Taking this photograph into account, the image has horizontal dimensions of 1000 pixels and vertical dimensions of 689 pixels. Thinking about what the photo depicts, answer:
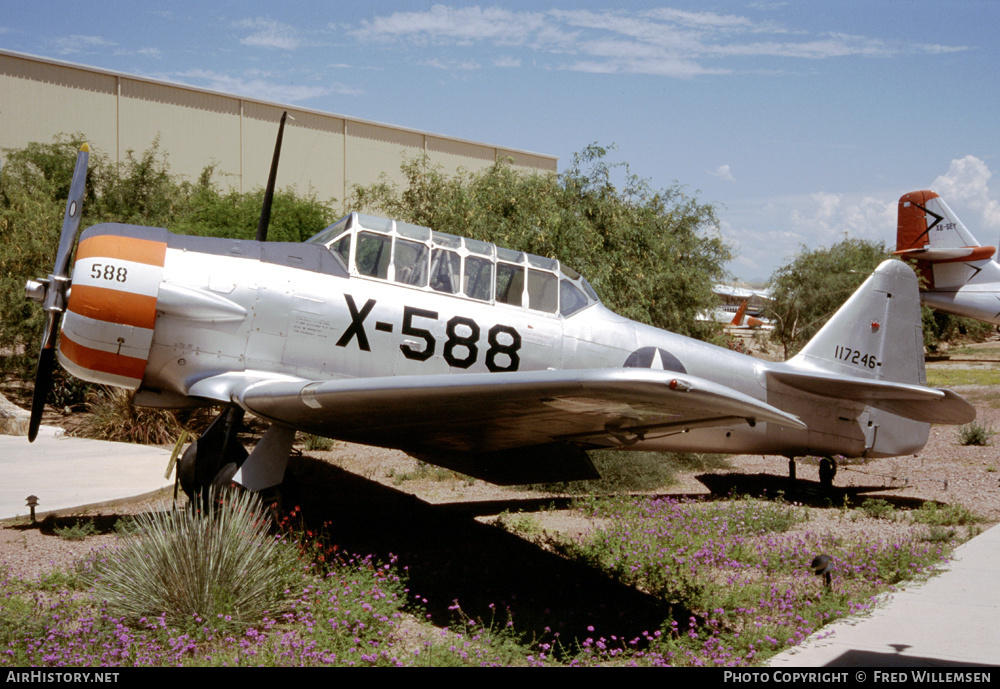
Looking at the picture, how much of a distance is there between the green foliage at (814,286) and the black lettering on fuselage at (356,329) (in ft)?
82.4

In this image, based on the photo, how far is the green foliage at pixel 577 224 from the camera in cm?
1247

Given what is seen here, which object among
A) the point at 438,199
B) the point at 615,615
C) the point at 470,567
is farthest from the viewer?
the point at 438,199

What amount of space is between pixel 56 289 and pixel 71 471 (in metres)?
3.40

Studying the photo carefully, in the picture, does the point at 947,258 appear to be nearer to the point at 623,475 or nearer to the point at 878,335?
the point at 878,335

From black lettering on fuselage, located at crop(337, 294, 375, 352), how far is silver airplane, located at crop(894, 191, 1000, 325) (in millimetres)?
25363

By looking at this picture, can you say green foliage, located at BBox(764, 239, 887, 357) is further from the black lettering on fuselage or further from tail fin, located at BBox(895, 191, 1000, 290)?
the black lettering on fuselage

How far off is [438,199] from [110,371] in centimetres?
981

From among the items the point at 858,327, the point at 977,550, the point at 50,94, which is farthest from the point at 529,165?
the point at 977,550

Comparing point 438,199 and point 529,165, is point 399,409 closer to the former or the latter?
point 438,199

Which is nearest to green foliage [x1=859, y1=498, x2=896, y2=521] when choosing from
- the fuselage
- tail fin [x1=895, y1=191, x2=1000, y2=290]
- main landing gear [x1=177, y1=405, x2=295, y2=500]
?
the fuselage

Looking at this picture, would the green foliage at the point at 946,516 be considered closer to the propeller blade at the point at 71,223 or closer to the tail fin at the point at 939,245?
the propeller blade at the point at 71,223

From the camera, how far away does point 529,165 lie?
1724 inches

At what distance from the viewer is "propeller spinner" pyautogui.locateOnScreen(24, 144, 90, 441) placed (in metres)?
6.20

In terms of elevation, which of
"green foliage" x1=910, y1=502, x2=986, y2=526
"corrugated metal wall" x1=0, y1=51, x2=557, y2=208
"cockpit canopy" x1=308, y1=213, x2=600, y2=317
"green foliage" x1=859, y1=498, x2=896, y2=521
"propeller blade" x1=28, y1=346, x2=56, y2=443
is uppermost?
"corrugated metal wall" x1=0, y1=51, x2=557, y2=208
